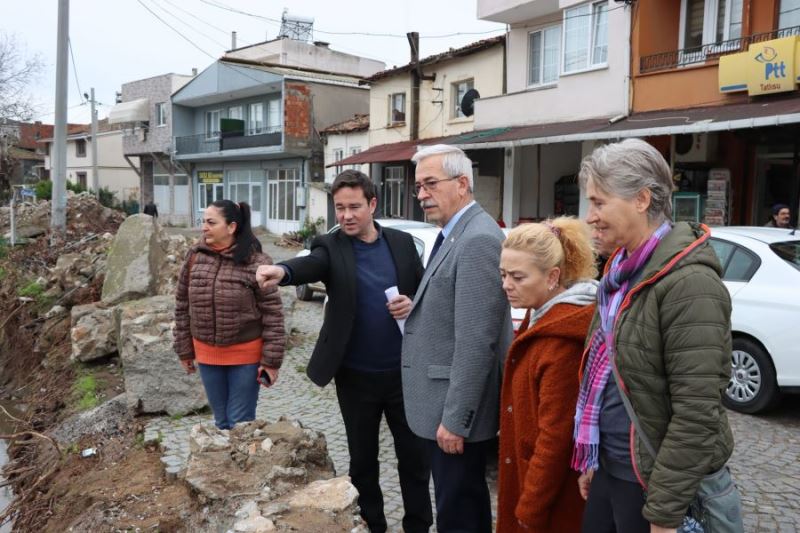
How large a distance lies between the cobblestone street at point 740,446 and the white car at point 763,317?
290 millimetres

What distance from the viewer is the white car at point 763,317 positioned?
5801mm

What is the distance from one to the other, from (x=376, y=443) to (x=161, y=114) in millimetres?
38025

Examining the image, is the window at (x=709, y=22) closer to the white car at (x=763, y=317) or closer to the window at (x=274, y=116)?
the white car at (x=763, y=317)

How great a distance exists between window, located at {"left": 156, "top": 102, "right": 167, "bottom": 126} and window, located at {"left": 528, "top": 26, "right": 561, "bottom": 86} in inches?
1024

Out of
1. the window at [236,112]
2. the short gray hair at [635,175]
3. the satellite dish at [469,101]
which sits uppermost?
the window at [236,112]

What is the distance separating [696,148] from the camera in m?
12.8

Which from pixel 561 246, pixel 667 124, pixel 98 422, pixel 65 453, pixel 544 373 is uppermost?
pixel 667 124

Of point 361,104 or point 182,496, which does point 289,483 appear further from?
point 361,104

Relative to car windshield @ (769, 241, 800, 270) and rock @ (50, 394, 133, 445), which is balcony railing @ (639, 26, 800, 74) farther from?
rock @ (50, 394, 133, 445)

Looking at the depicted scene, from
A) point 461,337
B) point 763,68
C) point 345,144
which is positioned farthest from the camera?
point 345,144

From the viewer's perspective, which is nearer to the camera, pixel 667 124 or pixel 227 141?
pixel 667 124

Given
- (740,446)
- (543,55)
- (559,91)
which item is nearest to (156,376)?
(740,446)

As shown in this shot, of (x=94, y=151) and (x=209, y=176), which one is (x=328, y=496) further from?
(x=94, y=151)

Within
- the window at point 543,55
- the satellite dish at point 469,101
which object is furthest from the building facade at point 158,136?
the window at point 543,55
